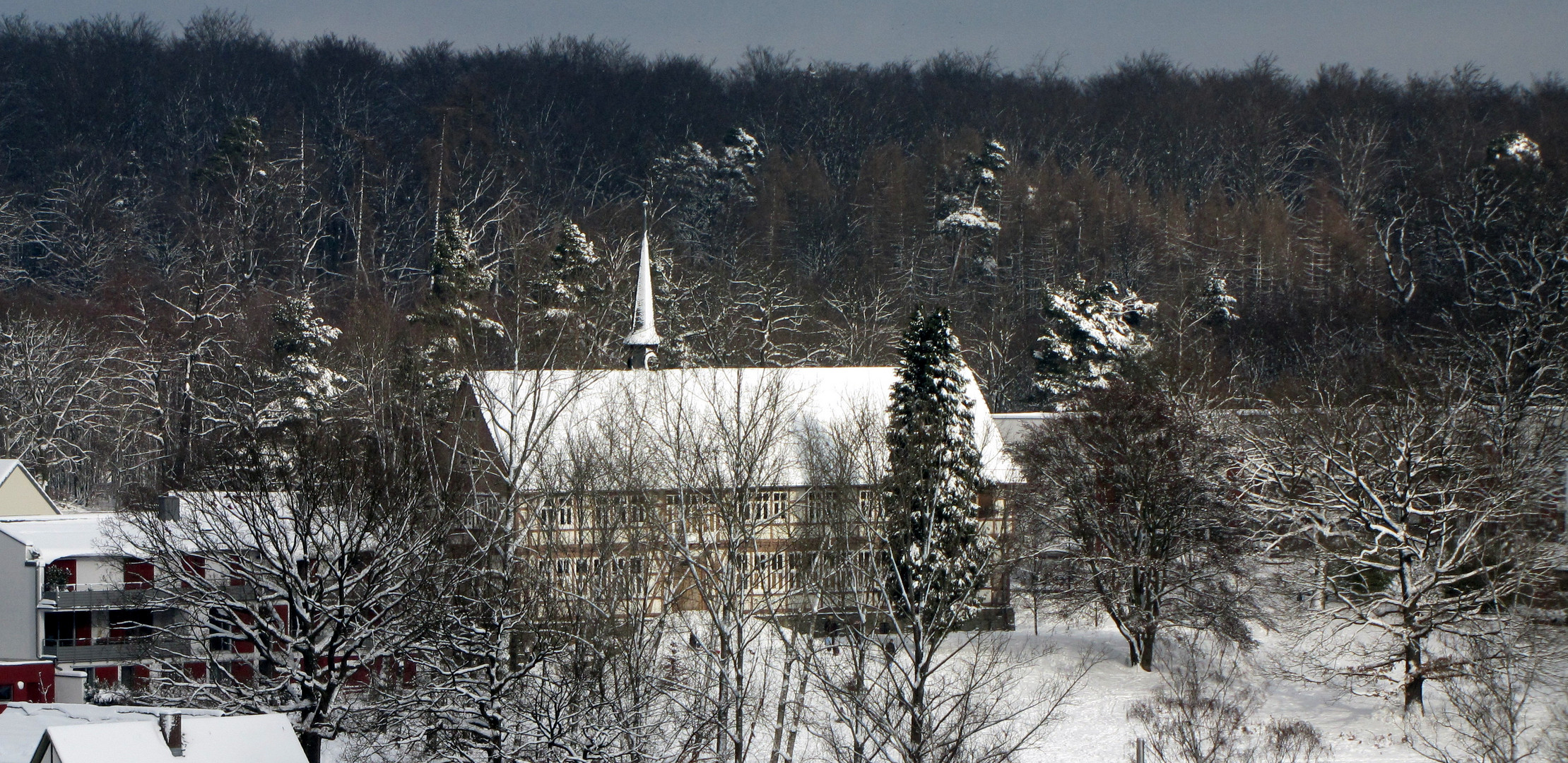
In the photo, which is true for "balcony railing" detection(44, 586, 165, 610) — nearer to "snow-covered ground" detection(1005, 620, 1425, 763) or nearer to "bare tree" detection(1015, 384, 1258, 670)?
"snow-covered ground" detection(1005, 620, 1425, 763)

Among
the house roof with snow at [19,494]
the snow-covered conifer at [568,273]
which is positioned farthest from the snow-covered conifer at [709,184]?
the house roof with snow at [19,494]

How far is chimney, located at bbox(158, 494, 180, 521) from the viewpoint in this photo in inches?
1264

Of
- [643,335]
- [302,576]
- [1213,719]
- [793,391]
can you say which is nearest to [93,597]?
[302,576]

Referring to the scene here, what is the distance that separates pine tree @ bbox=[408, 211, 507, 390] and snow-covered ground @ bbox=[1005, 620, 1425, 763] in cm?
1472

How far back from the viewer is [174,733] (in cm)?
1941

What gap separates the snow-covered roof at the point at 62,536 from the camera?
34469mm

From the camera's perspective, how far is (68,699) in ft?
105

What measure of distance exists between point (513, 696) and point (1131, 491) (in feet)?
50.2

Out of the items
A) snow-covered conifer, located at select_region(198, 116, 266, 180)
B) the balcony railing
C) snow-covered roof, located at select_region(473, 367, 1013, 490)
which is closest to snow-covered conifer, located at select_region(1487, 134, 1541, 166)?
snow-covered roof, located at select_region(473, 367, 1013, 490)

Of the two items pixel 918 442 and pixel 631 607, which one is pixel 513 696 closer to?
pixel 631 607

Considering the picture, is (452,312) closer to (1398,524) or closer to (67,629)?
(67,629)

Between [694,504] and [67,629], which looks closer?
[694,504]

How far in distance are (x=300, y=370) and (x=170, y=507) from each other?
15.1 meters

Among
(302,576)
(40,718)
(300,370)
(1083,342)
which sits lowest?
(40,718)
